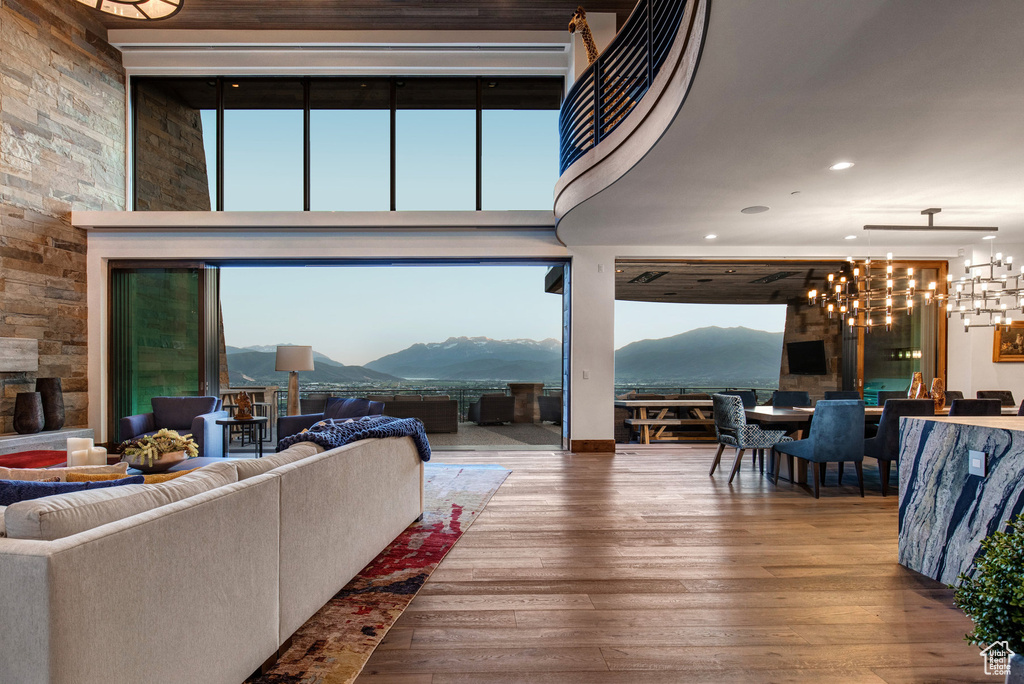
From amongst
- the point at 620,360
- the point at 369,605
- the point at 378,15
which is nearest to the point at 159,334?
the point at 378,15

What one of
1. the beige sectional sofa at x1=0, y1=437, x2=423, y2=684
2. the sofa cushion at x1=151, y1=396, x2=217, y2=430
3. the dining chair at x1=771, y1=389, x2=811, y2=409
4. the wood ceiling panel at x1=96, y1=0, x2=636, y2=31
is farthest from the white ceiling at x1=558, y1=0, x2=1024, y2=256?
the sofa cushion at x1=151, y1=396, x2=217, y2=430

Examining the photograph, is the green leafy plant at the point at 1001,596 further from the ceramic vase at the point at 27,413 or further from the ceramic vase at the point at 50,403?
the ceramic vase at the point at 50,403

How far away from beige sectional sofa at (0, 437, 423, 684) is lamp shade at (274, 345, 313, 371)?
4164mm

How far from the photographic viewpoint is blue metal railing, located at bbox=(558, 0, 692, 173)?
3.64 metres

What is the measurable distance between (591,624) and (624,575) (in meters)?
0.61

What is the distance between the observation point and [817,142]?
3.67 m

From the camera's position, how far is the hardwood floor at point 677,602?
2076 mm

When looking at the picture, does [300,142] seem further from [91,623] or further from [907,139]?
[91,623]

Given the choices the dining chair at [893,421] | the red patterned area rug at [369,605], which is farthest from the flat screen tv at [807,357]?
the red patterned area rug at [369,605]

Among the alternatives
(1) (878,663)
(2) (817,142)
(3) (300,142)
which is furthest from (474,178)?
(1) (878,663)

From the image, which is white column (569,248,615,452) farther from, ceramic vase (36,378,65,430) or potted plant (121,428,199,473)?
ceramic vase (36,378,65,430)

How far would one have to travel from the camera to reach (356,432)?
310 cm

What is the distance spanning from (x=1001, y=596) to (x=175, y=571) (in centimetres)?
225

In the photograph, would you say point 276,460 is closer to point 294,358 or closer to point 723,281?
point 294,358
